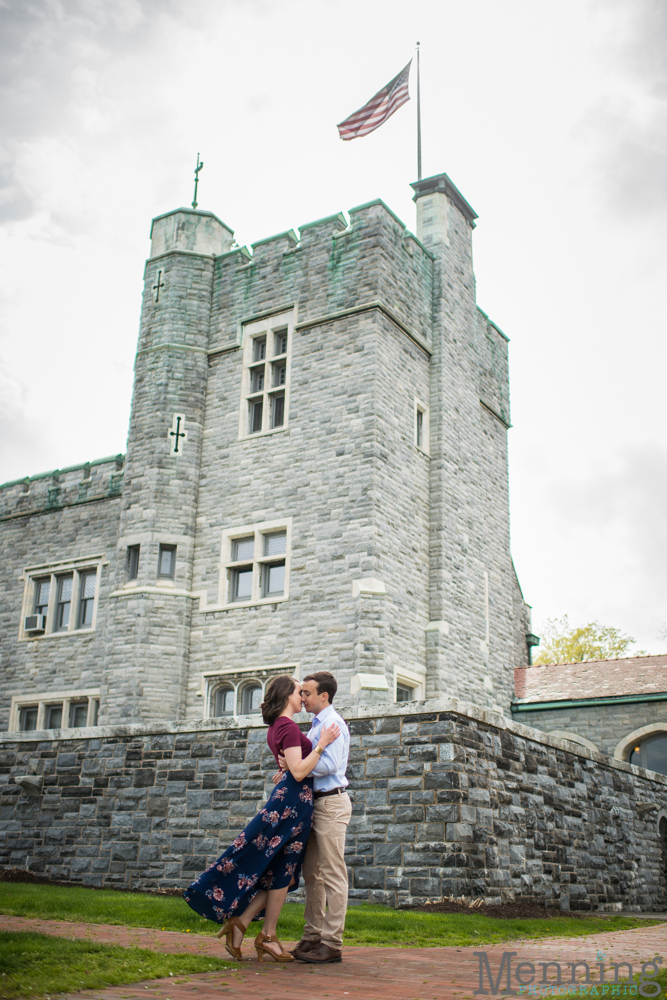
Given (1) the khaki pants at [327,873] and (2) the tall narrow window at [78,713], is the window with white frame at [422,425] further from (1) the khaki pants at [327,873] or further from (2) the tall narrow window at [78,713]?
(1) the khaki pants at [327,873]

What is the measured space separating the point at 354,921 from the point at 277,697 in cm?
283

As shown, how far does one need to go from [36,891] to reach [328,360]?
1094cm

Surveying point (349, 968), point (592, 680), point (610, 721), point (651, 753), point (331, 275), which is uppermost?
point (331, 275)

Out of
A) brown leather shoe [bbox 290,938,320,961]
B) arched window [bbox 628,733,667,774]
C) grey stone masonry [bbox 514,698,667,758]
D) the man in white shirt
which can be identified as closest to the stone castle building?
grey stone masonry [bbox 514,698,667,758]

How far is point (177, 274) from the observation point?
19.2 meters

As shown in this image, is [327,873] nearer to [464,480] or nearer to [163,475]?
[163,475]

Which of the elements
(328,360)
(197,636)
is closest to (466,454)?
(328,360)

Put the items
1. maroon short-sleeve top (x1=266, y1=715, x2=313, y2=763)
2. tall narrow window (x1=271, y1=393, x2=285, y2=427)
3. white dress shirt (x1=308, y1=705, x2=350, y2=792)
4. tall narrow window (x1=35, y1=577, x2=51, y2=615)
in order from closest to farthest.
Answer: maroon short-sleeve top (x1=266, y1=715, x2=313, y2=763) < white dress shirt (x1=308, y1=705, x2=350, y2=792) < tall narrow window (x1=271, y1=393, x2=285, y2=427) < tall narrow window (x1=35, y1=577, x2=51, y2=615)

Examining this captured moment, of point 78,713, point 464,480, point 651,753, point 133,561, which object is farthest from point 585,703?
point 78,713

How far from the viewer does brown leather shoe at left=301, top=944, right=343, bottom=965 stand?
5.25m

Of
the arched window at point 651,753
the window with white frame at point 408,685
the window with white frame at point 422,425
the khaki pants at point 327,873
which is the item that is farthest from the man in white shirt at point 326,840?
the arched window at point 651,753

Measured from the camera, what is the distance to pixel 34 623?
1952 cm

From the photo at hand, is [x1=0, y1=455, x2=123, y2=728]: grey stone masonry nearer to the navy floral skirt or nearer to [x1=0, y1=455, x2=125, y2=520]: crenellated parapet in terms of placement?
[x1=0, y1=455, x2=125, y2=520]: crenellated parapet

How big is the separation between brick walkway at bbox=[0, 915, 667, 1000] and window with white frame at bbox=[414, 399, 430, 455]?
11.6 meters
